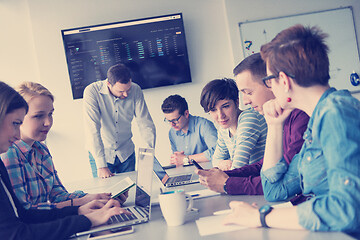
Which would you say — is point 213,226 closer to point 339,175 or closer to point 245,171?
point 339,175

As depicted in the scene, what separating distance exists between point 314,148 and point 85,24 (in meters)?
3.97

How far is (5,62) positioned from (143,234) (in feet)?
13.4

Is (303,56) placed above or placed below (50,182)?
above

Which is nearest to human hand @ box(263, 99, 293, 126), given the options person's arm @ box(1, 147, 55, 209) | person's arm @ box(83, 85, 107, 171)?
person's arm @ box(1, 147, 55, 209)

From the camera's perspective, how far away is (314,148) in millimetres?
1161

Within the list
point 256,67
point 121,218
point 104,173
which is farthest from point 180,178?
point 104,173

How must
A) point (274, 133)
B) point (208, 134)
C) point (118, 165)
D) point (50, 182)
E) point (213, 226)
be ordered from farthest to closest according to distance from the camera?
point (118, 165), point (208, 134), point (50, 182), point (274, 133), point (213, 226)

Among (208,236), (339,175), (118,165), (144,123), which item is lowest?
(118,165)

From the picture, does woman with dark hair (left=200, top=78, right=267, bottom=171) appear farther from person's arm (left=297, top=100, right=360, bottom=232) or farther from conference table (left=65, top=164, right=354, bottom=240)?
person's arm (left=297, top=100, right=360, bottom=232)

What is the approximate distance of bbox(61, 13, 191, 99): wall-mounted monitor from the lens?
15.2 feet

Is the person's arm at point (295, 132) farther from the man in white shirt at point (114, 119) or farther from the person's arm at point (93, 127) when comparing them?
the man in white shirt at point (114, 119)

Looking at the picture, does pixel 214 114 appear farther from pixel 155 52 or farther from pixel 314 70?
pixel 155 52

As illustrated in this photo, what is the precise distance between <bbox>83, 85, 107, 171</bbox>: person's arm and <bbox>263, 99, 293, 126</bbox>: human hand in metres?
2.10

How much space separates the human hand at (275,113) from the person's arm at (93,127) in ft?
6.89
